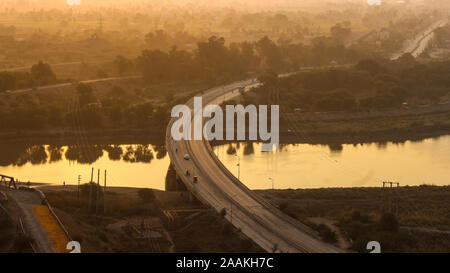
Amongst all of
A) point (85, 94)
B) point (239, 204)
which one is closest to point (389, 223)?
point (239, 204)

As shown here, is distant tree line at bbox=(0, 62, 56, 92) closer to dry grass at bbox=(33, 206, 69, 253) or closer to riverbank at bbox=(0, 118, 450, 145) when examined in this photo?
riverbank at bbox=(0, 118, 450, 145)

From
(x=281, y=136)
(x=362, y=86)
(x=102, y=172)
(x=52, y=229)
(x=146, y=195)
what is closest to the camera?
(x=52, y=229)

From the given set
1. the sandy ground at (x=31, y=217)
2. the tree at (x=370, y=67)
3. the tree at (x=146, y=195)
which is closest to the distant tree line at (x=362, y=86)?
the tree at (x=370, y=67)

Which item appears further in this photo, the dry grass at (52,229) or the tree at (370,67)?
the tree at (370,67)

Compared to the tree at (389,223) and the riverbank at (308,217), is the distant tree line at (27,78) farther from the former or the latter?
the tree at (389,223)

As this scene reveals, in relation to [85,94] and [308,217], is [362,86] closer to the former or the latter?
[85,94]

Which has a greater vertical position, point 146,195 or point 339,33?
point 339,33

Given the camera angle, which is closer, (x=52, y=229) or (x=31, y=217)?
(x=52, y=229)
